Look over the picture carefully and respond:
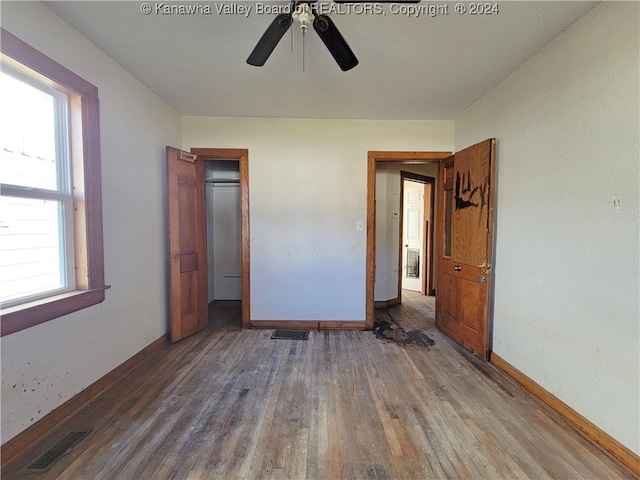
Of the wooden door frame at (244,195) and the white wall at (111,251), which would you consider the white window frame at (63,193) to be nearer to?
the white wall at (111,251)

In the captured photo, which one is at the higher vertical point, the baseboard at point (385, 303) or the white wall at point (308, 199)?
the white wall at point (308, 199)

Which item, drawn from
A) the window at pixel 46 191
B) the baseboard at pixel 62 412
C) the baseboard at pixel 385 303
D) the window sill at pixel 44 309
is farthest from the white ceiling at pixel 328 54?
the baseboard at pixel 385 303

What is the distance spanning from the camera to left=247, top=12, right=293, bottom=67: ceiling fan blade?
1422 millimetres

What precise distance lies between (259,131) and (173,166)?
41.6 inches

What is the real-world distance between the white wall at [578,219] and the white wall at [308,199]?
1.34m

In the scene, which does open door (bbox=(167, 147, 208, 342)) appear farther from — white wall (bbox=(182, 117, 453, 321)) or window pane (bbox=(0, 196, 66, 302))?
window pane (bbox=(0, 196, 66, 302))

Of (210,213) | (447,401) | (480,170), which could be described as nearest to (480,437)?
(447,401)

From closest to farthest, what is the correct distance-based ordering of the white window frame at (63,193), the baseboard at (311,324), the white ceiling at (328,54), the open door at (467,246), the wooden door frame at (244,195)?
the white ceiling at (328,54) → the white window frame at (63,193) → the open door at (467,246) → the wooden door frame at (244,195) → the baseboard at (311,324)

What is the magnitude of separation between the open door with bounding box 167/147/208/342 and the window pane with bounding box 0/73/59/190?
1047 mm

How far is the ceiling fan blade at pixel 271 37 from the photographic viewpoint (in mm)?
1422

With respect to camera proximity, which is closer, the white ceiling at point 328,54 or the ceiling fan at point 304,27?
the ceiling fan at point 304,27

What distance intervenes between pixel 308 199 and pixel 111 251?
201 cm

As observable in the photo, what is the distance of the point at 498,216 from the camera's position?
255cm

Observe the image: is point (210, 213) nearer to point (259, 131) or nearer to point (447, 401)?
point (259, 131)
